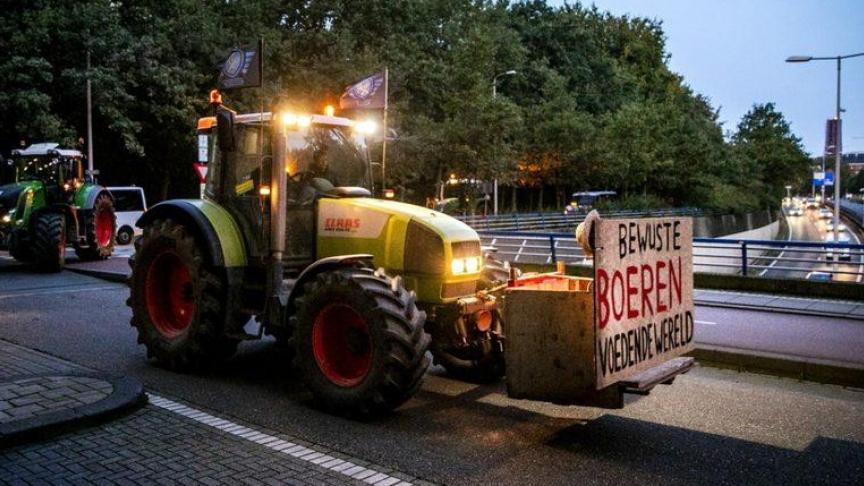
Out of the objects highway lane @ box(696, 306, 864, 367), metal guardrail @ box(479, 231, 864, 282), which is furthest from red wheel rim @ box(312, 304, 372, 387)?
highway lane @ box(696, 306, 864, 367)

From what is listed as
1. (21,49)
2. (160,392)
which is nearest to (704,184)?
(21,49)

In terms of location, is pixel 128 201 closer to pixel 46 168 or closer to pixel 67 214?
pixel 46 168

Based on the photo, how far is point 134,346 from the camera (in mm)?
9469

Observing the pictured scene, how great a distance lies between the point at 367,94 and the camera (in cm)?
843

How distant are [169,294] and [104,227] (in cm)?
1357

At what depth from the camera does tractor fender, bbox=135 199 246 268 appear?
7.80 m

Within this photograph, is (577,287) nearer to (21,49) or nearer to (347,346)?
(347,346)

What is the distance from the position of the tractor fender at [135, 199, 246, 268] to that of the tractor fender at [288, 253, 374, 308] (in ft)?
3.81

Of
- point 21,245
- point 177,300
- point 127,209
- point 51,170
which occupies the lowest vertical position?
point 177,300

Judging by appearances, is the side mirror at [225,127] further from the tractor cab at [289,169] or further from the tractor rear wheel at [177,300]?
the tractor rear wheel at [177,300]

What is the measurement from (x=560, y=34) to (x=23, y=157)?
5020 centimetres

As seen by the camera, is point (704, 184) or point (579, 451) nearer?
point (579, 451)

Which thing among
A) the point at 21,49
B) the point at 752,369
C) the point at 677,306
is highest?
the point at 21,49

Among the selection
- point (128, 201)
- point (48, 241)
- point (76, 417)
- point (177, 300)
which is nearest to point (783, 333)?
point (177, 300)
